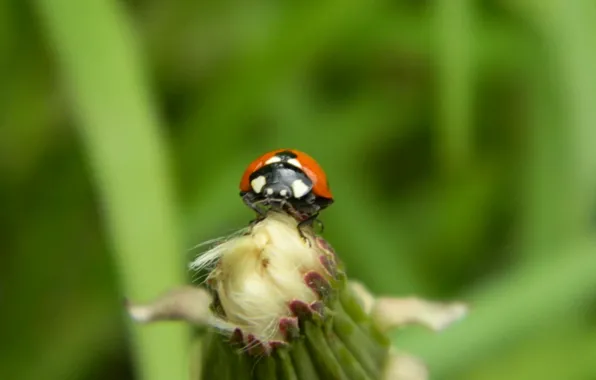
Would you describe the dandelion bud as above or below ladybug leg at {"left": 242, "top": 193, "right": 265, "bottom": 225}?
below

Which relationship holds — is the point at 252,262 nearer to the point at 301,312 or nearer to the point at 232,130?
the point at 301,312

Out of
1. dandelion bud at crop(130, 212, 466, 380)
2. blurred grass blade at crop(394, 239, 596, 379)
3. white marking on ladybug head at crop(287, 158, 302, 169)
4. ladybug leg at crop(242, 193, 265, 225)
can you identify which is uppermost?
white marking on ladybug head at crop(287, 158, 302, 169)

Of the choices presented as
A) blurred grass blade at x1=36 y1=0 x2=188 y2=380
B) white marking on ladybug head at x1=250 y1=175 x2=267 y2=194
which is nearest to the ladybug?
white marking on ladybug head at x1=250 y1=175 x2=267 y2=194

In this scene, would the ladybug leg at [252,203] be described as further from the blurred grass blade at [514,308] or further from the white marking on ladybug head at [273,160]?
the blurred grass blade at [514,308]

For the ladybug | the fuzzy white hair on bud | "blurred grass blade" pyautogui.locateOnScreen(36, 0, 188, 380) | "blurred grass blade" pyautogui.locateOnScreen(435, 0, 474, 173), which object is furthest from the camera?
"blurred grass blade" pyautogui.locateOnScreen(435, 0, 474, 173)

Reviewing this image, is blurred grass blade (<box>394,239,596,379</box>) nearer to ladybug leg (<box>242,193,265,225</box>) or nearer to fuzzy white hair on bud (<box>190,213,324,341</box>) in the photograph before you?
ladybug leg (<box>242,193,265,225</box>)

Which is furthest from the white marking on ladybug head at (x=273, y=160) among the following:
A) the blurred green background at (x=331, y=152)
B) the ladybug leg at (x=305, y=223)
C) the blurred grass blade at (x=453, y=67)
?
the blurred grass blade at (x=453, y=67)
